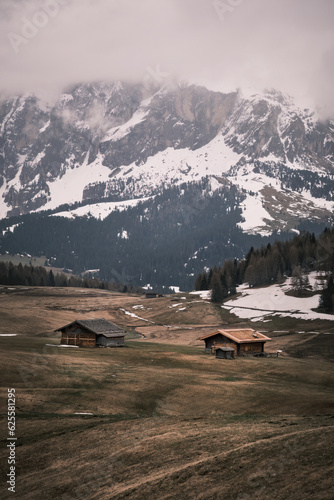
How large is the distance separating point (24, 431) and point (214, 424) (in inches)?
467

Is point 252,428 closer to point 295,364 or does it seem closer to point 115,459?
point 115,459

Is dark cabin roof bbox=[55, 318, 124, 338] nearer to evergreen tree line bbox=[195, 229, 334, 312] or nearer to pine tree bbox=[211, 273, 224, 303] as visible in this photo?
pine tree bbox=[211, 273, 224, 303]

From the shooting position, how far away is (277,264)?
179m

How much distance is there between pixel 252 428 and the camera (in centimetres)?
3141

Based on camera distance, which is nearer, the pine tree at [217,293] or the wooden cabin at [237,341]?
the wooden cabin at [237,341]

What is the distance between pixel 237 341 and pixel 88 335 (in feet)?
84.6

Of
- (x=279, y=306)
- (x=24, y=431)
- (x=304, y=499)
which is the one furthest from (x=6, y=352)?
(x=279, y=306)

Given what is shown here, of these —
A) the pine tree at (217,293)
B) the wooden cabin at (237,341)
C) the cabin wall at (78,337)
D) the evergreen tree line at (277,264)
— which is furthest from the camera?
the evergreen tree line at (277,264)

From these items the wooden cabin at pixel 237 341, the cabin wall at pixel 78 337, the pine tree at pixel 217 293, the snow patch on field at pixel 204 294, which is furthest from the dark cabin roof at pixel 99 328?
the snow patch on field at pixel 204 294

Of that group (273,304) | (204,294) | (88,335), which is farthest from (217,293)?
(88,335)

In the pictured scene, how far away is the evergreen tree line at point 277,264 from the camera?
539ft

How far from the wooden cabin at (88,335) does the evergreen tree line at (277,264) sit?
7481cm

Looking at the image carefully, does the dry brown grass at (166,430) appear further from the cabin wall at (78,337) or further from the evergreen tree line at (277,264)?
the evergreen tree line at (277,264)

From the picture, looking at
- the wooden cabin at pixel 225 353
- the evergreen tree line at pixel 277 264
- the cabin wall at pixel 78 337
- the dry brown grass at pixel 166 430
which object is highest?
the evergreen tree line at pixel 277 264
